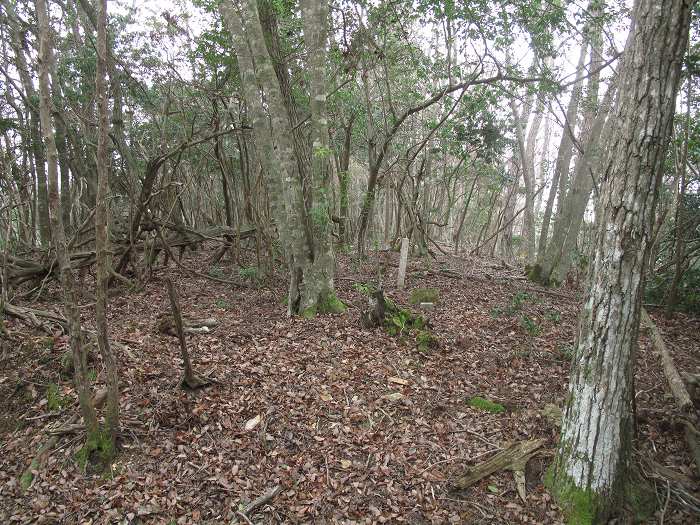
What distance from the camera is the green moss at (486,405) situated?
498 cm

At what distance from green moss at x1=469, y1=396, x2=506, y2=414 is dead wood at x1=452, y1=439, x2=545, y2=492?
2.56 feet

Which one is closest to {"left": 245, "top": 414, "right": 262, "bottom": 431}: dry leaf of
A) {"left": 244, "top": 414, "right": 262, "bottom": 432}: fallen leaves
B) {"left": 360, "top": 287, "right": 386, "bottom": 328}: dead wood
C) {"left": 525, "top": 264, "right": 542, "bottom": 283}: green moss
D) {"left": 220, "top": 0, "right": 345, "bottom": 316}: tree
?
{"left": 244, "top": 414, "right": 262, "bottom": 432}: fallen leaves

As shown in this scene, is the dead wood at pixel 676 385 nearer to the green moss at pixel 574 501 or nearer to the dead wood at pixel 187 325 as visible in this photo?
the green moss at pixel 574 501

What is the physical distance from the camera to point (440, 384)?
18.2 feet

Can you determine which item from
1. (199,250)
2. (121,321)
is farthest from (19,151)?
(121,321)

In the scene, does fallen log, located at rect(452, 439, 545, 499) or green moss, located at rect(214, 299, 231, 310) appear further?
green moss, located at rect(214, 299, 231, 310)

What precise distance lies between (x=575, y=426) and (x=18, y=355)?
6217 millimetres

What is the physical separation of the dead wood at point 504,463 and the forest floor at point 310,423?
0.07 metres

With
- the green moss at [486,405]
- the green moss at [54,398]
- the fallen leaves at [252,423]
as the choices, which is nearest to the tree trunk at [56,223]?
the green moss at [54,398]

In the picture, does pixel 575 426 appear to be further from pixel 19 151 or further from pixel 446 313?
pixel 19 151

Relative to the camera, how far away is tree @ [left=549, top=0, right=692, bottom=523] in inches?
116

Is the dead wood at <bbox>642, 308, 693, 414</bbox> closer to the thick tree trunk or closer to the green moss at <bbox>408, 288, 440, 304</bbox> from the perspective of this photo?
the thick tree trunk

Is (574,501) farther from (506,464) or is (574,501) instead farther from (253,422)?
(253,422)

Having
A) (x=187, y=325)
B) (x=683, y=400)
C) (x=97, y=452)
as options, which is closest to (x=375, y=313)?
(x=187, y=325)
